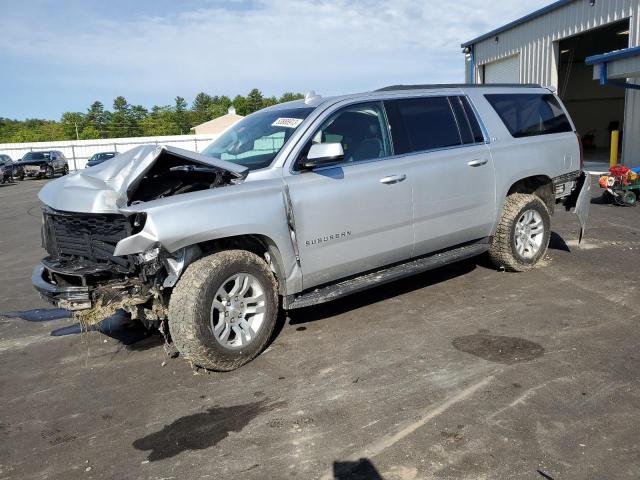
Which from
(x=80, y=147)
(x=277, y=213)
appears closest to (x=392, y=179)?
(x=277, y=213)

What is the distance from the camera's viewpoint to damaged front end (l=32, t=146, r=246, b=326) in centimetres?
386

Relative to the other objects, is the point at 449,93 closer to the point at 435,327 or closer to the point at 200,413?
the point at 435,327

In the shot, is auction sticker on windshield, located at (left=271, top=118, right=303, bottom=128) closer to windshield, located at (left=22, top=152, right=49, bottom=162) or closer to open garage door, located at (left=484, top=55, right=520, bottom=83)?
open garage door, located at (left=484, top=55, right=520, bottom=83)

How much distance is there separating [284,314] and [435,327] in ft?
4.82

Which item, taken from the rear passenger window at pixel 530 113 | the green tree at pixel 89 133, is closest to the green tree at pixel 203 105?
the green tree at pixel 89 133

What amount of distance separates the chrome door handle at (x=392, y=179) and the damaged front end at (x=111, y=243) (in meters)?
1.26

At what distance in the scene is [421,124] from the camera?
524 cm

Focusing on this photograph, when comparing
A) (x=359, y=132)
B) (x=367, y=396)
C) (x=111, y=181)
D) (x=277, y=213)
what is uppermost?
(x=359, y=132)

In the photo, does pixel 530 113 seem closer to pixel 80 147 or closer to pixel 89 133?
pixel 80 147

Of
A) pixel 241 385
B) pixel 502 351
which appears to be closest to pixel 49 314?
pixel 241 385

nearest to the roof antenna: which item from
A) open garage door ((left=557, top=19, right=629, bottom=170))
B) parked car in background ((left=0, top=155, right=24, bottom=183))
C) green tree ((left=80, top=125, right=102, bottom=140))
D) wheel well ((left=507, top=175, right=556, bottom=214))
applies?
wheel well ((left=507, top=175, right=556, bottom=214))

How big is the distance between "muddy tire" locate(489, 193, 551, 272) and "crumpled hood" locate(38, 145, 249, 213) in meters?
3.16

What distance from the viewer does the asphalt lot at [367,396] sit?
2963 mm

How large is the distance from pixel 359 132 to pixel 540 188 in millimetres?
2778
